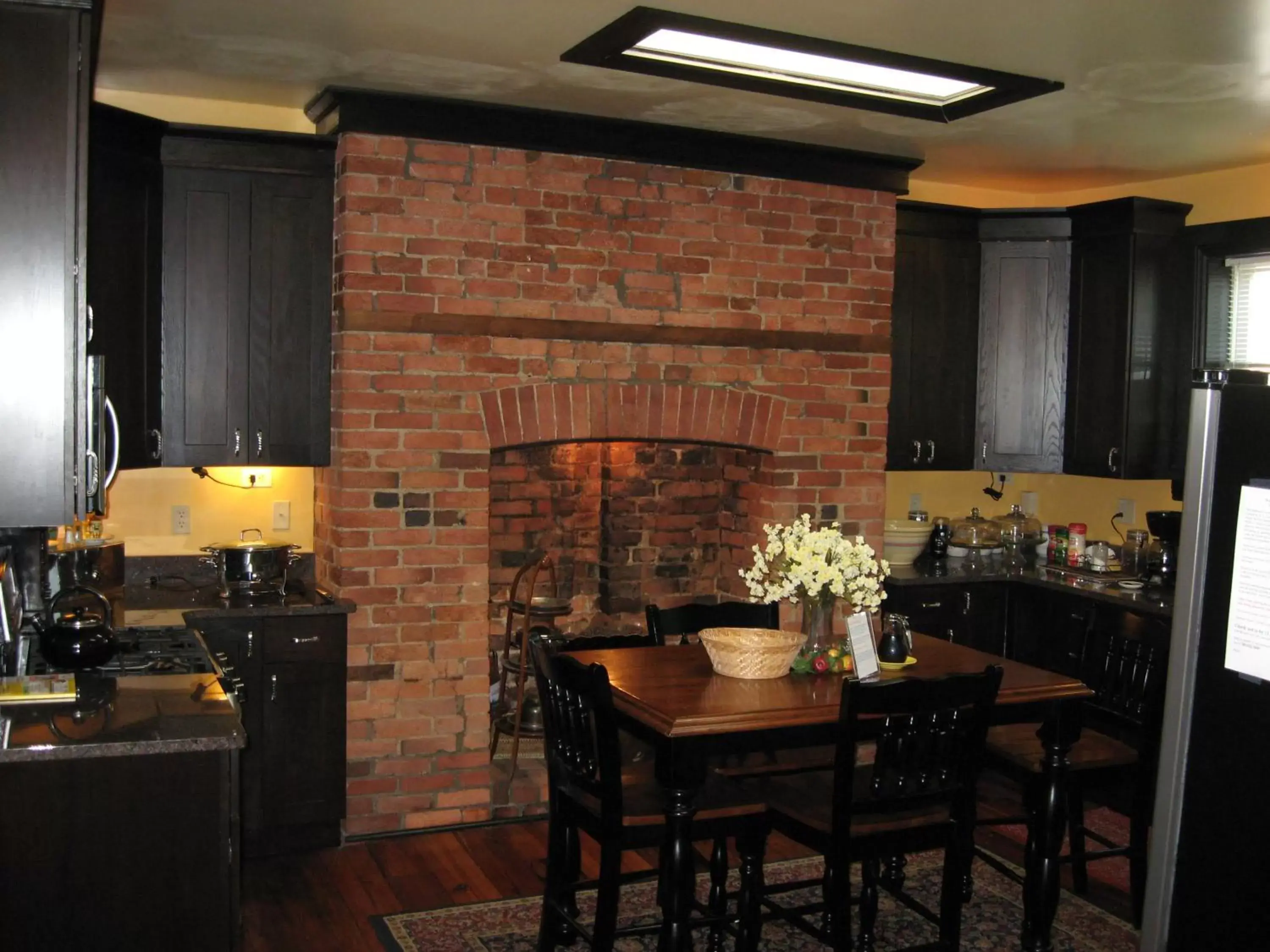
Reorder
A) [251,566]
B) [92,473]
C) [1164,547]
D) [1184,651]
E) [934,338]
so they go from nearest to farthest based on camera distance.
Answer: [1184,651]
[92,473]
[251,566]
[1164,547]
[934,338]

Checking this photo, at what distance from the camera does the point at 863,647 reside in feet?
11.2

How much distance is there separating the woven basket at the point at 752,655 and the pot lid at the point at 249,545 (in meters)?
1.72

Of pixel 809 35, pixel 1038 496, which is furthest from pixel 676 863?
pixel 1038 496

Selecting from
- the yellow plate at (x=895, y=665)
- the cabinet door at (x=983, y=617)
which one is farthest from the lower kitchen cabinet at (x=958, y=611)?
the yellow plate at (x=895, y=665)

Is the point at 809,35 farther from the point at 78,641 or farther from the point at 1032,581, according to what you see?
the point at 1032,581

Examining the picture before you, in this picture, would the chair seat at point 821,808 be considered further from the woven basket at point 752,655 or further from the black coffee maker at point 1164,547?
the black coffee maker at point 1164,547

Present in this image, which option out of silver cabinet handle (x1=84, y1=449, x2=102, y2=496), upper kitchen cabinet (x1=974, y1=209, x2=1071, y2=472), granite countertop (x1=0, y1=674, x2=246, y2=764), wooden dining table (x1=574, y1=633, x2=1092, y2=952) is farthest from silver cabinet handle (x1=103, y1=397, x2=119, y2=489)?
upper kitchen cabinet (x1=974, y1=209, x2=1071, y2=472)

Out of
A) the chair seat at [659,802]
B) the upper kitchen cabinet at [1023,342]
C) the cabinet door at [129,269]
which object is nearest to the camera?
the chair seat at [659,802]

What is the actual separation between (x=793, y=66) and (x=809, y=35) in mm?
254

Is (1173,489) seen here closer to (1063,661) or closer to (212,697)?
(1063,661)

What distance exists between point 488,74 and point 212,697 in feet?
6.97

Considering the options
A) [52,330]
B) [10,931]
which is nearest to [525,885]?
[10,931]

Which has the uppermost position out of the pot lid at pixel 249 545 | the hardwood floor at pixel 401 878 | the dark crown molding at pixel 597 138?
the dark crown molding at pixel 597 138

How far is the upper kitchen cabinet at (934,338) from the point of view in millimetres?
5430
